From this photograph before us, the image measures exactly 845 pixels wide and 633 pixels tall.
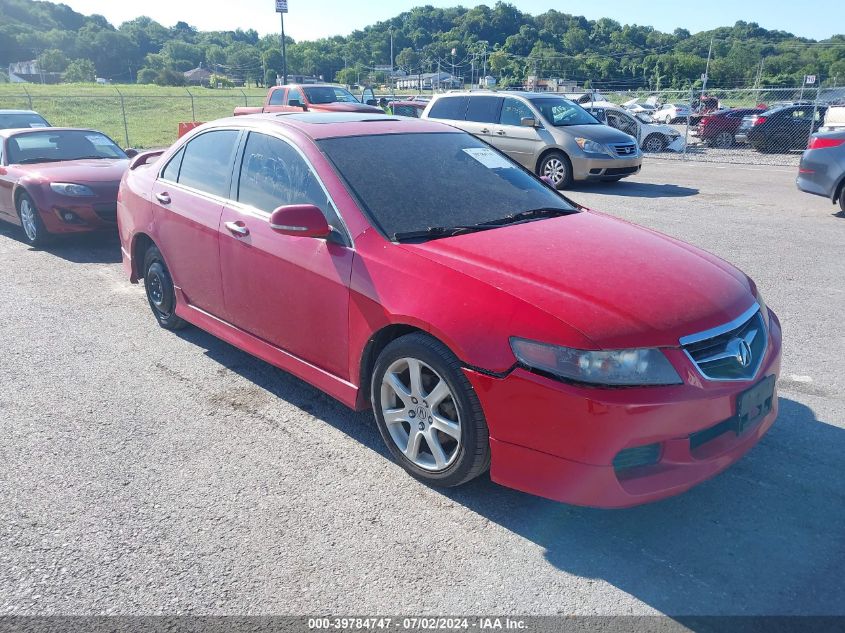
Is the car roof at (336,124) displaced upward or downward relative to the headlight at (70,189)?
upward

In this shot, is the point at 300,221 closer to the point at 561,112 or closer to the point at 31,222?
the point at 31,222

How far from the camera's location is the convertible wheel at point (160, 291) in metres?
5.16

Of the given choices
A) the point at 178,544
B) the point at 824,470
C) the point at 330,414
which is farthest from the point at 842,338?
the point at 178,544

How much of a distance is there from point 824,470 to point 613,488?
55.2 inches

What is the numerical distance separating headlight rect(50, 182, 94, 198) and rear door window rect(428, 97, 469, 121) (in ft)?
24.9

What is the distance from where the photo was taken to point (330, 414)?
13.5 ft

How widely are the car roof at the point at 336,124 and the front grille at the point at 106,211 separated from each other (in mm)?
4041

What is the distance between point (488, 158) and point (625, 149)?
9522 millimetres

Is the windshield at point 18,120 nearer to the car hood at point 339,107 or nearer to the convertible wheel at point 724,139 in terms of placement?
the car hood at point 339,107

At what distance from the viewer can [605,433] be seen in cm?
263

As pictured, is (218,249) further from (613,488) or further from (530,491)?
(613,488)

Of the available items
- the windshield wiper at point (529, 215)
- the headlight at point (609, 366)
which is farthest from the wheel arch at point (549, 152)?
the headlight at point (609, 366)

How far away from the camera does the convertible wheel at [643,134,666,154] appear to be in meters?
20.0

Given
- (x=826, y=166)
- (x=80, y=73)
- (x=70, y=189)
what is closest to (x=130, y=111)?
(x=70, y=189)
